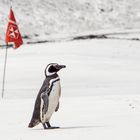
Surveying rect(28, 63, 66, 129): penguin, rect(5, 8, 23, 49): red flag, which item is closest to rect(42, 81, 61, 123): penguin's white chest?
rect(28, 63, 66, 129): penguin

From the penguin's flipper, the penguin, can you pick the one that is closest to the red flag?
the penguin

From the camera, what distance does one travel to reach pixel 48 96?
9773 millimetres

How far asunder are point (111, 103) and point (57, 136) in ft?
14.3

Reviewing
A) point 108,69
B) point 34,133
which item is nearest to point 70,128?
point 34,133

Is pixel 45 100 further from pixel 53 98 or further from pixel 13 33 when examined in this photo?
pixel 13 33

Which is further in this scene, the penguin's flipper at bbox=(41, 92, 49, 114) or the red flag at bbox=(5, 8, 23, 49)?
the red flag at bbox=(5, 8, 23, 49)

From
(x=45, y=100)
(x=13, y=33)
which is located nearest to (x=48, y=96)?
(x=45, y=100)

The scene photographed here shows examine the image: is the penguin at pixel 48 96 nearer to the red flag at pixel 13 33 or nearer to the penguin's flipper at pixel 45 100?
the penguin's flipper at pixel 45 100

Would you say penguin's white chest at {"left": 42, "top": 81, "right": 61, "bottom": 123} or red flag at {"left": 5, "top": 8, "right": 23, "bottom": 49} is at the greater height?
red flag at {"left": 5, "top": 8, "right": 23, "bottom": 49}

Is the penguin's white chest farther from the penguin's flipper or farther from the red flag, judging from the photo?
the red flag

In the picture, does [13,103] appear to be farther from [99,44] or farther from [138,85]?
[99,44]

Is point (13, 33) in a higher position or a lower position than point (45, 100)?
higher

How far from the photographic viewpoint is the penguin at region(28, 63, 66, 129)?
381 inches

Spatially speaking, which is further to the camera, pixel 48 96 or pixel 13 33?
pixel 13 33
